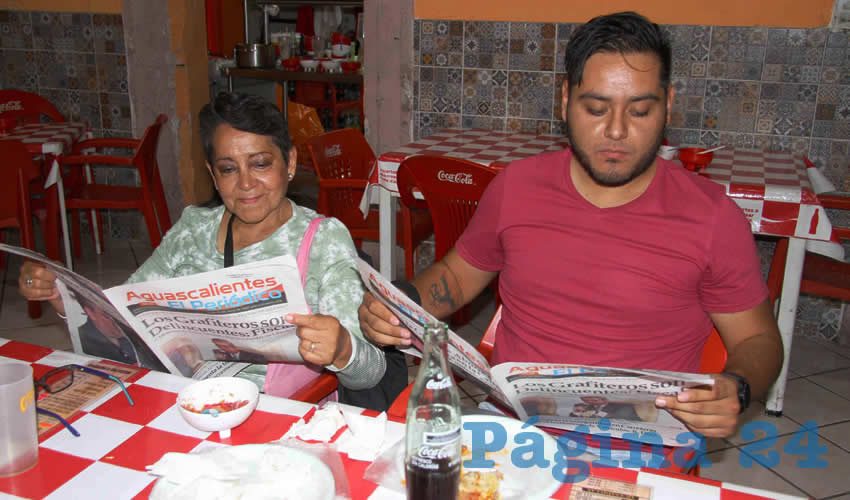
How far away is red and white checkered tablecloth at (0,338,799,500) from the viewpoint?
99cm

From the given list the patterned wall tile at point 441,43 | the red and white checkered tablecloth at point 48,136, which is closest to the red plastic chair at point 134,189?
the red and white checkered tablecloth at point 48,136

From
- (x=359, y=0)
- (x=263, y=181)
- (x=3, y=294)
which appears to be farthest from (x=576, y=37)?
(x=359, y=0)

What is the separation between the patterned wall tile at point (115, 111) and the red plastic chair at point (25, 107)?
26cm

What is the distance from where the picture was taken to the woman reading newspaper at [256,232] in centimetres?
157

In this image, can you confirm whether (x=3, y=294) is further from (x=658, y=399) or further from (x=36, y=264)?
(x=658, y=399)

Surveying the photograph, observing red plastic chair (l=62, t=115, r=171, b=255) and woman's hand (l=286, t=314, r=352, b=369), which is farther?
red plastic chair (l=62, t=115, r=171, b=255)

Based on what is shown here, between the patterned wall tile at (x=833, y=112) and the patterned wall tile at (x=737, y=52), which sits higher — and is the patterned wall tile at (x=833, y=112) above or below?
below

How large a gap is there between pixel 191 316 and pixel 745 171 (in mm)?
2372

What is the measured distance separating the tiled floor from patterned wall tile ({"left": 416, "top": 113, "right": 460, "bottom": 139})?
97 cm

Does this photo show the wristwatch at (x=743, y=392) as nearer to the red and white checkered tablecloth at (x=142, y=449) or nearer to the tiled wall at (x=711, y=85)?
the red and white checkered tablecloth at (x=142, y=449)

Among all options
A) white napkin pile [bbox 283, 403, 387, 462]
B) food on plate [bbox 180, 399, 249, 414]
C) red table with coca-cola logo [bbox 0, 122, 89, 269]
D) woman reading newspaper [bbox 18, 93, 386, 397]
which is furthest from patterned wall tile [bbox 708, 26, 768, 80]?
red table with coca-cola logo [bbox 0, 122, 89, 269]

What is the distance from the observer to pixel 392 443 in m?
1.11

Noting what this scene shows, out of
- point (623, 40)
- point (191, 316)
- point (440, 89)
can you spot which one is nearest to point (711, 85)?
point (440, 89)

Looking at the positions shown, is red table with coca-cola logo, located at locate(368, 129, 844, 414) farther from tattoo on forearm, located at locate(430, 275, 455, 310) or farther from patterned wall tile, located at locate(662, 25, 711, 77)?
tattoo on forearm, located at locate(430, 275, 455, 310)
